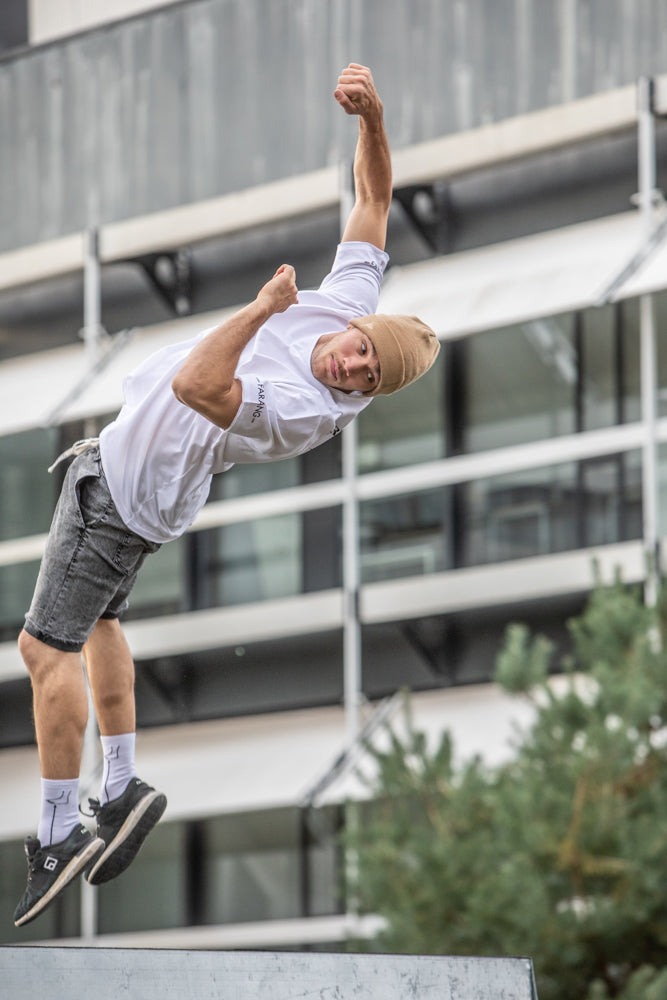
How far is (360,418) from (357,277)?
32.8 feet

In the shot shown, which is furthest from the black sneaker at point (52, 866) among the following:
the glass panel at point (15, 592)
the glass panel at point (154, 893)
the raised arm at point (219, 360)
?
the glass panel at point (15, 592)

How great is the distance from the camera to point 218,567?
16094 millimetres

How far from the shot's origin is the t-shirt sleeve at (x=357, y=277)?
5578 mm

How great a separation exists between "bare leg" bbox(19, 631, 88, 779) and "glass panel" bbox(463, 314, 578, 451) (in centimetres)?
971

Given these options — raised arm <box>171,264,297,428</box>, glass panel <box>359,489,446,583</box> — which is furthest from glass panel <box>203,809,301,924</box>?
raised arm <box>171,264,297,428</box>

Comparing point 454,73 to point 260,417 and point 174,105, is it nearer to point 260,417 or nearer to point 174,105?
point 174,105

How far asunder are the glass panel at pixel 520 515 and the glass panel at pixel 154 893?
10.9 ft

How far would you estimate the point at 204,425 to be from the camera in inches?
208

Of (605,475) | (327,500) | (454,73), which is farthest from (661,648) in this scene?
(454,73)

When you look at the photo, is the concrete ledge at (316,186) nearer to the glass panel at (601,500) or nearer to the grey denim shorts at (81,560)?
the glass panel at (601,500)

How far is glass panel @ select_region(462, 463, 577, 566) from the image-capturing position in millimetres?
14617

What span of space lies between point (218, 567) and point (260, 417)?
1097 cm

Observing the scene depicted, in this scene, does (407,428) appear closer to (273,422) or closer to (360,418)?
(360,418)

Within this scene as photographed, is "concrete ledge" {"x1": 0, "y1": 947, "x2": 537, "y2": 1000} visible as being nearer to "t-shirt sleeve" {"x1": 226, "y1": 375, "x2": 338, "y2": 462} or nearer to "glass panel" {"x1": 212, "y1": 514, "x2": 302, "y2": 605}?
"t-shirt sleeve" {"x1": 226, "y1": 375, "x2": 338, "y2": 462}
